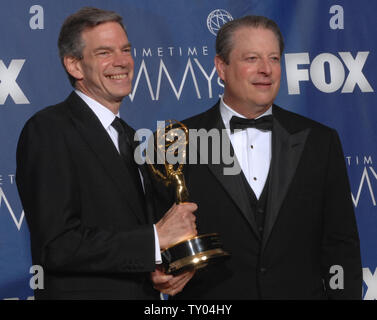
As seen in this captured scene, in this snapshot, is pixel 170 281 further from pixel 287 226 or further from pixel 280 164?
pixel 280 164

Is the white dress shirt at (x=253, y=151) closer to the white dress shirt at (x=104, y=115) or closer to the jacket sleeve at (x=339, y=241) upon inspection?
the jacket sleeve at (x=339, y=241)

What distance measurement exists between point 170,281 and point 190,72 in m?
1.42

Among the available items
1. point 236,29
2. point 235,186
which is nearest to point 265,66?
point 236,29

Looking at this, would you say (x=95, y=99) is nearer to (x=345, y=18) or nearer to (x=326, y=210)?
(x=326, y=210)

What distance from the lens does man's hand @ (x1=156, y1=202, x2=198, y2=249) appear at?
7.36 ft

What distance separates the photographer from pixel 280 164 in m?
2.49

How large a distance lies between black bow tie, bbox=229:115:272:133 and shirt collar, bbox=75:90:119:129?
494mm

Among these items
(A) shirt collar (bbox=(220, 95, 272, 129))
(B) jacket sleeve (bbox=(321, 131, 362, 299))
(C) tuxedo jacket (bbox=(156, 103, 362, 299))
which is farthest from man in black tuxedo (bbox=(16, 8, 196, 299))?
(B) jacket sleeve (bbox=(321, 131, 362, 299))

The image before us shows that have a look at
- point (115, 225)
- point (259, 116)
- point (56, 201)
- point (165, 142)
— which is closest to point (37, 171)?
point (56, 201)

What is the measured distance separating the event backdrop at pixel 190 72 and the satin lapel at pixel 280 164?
90 cm

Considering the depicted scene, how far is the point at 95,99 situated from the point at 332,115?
148cm

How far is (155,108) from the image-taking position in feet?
11.1

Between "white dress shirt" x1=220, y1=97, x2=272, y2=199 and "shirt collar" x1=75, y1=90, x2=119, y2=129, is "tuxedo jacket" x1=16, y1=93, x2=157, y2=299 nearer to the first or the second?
"shirt collar" x1=75, y1=90, x2=119, y2=129

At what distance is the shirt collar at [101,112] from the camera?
244cm
